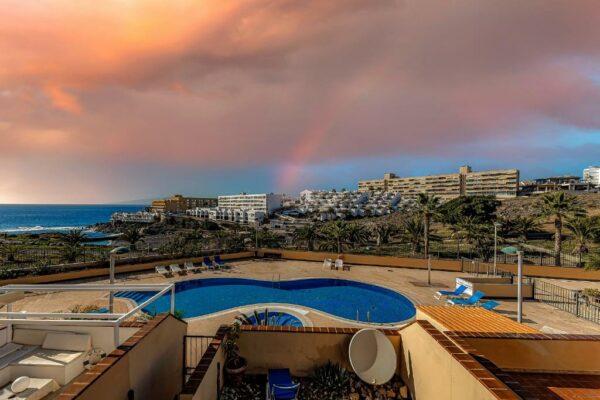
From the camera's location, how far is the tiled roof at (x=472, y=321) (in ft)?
19.9

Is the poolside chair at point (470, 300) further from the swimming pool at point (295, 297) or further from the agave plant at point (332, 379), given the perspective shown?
the agave plant at point (332, 379)

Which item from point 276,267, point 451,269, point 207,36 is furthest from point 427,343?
point 451,269

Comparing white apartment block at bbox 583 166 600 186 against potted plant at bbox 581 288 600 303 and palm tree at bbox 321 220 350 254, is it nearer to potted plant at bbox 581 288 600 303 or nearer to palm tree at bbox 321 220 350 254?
palm tree at bbox 321 220 350 254

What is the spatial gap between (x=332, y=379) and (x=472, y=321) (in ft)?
11.5

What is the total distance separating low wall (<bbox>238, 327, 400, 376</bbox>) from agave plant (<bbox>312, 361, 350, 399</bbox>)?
4.4 inches

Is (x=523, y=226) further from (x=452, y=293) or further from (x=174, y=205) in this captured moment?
(x=174, y=205)

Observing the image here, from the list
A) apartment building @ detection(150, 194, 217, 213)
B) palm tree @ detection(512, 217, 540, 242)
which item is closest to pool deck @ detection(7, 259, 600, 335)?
palm tree @ detection(512, 217, 540, 242)

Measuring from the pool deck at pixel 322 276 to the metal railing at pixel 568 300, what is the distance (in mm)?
587

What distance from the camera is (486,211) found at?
49.3m

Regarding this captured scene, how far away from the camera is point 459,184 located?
5103 inches

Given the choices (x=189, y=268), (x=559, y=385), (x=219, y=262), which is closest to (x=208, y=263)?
(x=219, y=262)

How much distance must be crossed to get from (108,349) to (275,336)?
113 inches

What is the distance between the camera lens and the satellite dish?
5.51 m

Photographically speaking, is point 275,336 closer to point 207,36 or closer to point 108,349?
point 108,349
